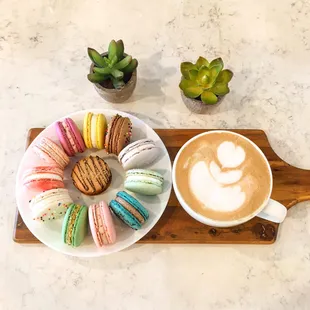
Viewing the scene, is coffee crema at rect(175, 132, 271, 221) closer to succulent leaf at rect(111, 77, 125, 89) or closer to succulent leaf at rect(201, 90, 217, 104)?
succulent leaf at rect(201, 90, 217, 104)

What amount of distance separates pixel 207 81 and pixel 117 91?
0.65 feet

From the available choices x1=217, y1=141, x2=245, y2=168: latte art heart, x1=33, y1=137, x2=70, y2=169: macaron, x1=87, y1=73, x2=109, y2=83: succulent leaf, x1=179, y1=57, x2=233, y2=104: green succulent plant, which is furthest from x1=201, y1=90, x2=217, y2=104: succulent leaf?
x1=33, y1=137, x2=70, y2=169: macaron

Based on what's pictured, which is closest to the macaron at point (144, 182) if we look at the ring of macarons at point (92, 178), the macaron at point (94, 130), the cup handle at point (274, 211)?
the ring of macarons at point (92, 178)

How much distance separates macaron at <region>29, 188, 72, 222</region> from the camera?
0.85m

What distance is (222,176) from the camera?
33.7 inches

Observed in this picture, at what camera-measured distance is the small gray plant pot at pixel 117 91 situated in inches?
38.2

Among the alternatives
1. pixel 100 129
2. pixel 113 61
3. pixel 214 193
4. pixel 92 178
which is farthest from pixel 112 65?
pixel 214 193

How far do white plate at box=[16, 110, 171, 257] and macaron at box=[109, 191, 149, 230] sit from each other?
0.03 metres

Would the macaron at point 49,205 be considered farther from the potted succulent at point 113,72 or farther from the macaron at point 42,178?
the potted succulent at point 113,72

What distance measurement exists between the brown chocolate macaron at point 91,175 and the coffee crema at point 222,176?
0.49 ft

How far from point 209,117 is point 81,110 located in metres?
0.30

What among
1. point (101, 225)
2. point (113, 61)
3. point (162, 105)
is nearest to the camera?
point (101, 225)

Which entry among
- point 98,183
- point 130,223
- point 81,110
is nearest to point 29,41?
point 81,110

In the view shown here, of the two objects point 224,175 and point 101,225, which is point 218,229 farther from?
point 101,225
